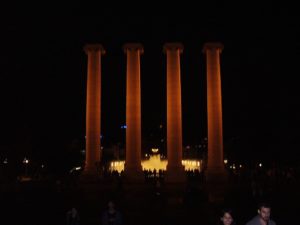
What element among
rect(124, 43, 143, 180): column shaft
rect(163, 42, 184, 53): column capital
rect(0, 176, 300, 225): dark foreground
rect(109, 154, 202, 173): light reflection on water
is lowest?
rect(0, 176, 300, 225): dark foreground

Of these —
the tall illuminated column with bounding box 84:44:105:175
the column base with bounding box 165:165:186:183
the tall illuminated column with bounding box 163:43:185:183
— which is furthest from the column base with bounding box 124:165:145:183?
the tall illuminated column with bounding box 84:44:105:175

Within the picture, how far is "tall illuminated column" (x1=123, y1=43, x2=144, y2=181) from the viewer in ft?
293

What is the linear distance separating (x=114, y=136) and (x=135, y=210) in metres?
125

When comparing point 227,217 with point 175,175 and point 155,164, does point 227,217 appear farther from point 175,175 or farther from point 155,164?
point 155,164

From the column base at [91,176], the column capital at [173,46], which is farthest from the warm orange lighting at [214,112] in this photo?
Answer: the column base at [91,176]

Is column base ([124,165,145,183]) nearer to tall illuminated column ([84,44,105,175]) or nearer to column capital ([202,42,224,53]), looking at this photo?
tall illuminated column ([84,44,105,175])

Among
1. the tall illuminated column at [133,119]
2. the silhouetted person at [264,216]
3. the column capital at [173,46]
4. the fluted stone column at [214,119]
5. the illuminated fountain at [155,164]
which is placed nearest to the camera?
the silhouetted person at [264,216]

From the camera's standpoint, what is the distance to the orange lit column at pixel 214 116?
295ft

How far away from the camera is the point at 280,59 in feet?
349

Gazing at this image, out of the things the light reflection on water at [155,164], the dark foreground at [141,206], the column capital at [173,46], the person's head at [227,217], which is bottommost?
the dark foreground at [141,206]

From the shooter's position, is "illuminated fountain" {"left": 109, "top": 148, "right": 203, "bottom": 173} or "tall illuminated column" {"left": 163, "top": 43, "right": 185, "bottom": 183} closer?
"tall illuminated column" {"left": 163, "top": 43, "right": 185, "bottom": 183}

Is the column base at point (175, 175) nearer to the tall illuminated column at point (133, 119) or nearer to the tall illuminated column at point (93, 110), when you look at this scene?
the tall illuminated column at point (133, 119)

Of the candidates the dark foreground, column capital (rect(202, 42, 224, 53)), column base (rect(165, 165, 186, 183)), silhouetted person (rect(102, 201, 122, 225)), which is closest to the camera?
silhouetted person (rect(102, 201, 122, 225))

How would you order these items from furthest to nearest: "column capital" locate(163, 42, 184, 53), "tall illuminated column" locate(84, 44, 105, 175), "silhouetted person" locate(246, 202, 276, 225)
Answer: "column capital" locate(163, 42, 184, 53)
"tall illuminated column" locate(84, 44, 105, 175)
"silhouetted person" locate(246, 202, 276, 225)
